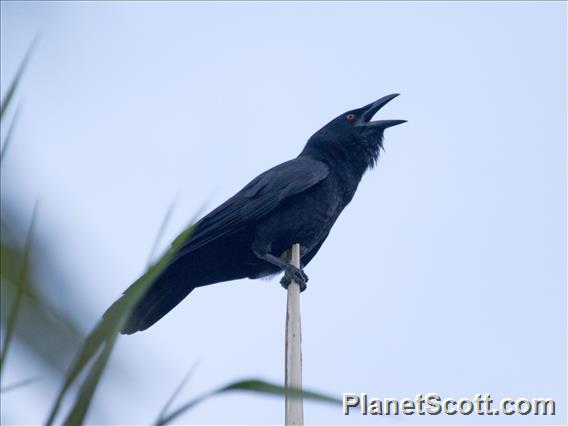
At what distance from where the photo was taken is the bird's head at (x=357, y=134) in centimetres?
768

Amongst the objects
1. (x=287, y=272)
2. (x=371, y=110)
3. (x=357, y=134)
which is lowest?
(x=287, y=272)

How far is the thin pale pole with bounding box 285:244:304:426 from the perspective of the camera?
2.75m

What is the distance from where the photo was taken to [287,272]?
5934 millimetres

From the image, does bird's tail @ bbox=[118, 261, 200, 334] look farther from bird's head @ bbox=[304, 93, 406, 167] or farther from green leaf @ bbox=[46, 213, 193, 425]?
green leaf @ bbox=[46, 213, 193, 425]

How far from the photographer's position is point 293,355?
3.41 m

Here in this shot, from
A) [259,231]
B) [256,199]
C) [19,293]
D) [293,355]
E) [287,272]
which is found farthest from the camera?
[256,199]

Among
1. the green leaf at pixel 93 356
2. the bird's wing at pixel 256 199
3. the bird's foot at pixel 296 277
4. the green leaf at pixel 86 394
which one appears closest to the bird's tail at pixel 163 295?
the bird's wing at pixel 256 199

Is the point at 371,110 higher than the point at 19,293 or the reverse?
higher

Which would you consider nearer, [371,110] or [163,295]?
[163,295]

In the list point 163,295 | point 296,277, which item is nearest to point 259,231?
point 163,295

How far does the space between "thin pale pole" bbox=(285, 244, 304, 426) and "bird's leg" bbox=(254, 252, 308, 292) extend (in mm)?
1462

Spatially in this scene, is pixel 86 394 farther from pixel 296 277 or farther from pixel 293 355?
pixel 296 277

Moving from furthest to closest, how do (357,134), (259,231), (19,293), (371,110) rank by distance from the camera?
(371,110)
(357,134)
(259,231)
(19,293)

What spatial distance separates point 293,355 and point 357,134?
185 inches
